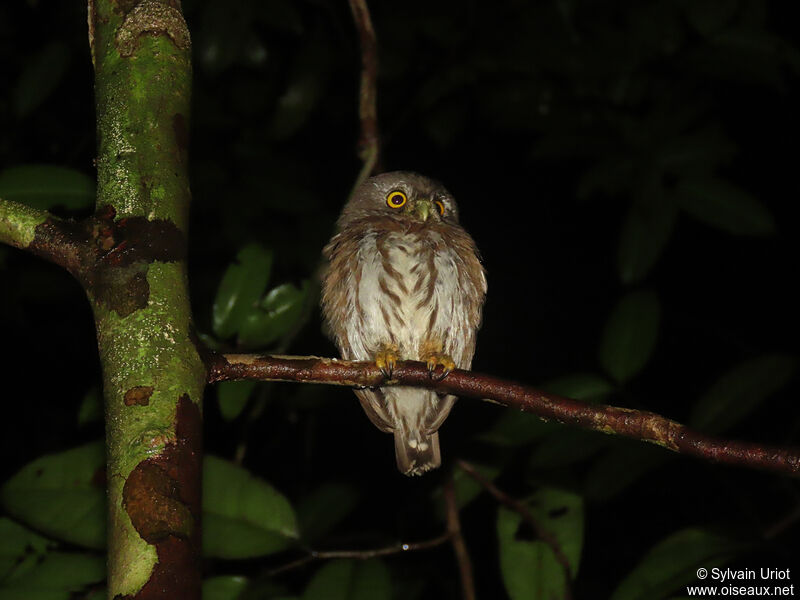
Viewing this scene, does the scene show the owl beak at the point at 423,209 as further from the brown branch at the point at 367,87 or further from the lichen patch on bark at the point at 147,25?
the lichen patch on bark at the point at 147,25

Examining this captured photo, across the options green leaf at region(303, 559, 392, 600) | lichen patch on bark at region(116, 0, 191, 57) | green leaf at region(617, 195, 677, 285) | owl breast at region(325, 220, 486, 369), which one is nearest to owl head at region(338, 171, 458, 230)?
owl breast at region(325, 220, 486, 369)

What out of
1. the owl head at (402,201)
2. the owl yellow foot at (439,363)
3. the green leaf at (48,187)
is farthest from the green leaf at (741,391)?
the green leaf at (48,187)

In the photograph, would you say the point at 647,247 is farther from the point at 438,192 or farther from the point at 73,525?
the point at 73,525

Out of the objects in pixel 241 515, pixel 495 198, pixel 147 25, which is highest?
pixel 147 25

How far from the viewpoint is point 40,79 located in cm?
377

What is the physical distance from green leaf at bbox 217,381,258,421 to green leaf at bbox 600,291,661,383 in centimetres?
144

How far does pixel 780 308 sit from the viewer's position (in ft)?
22.5

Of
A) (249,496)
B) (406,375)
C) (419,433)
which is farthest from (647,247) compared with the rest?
(249,496)

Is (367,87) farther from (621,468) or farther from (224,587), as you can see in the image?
(224,587)

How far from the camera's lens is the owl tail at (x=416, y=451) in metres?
3.54

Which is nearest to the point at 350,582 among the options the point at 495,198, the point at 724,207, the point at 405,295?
the point at 405,295

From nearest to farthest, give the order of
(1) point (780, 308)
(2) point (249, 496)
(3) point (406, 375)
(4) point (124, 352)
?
(4) point (124, 352) → (3) point (406, 375) → (2) point (249, 496) → (1) point (780, 308)

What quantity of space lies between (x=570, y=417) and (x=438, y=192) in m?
2.36

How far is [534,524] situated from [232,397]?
1.28m
